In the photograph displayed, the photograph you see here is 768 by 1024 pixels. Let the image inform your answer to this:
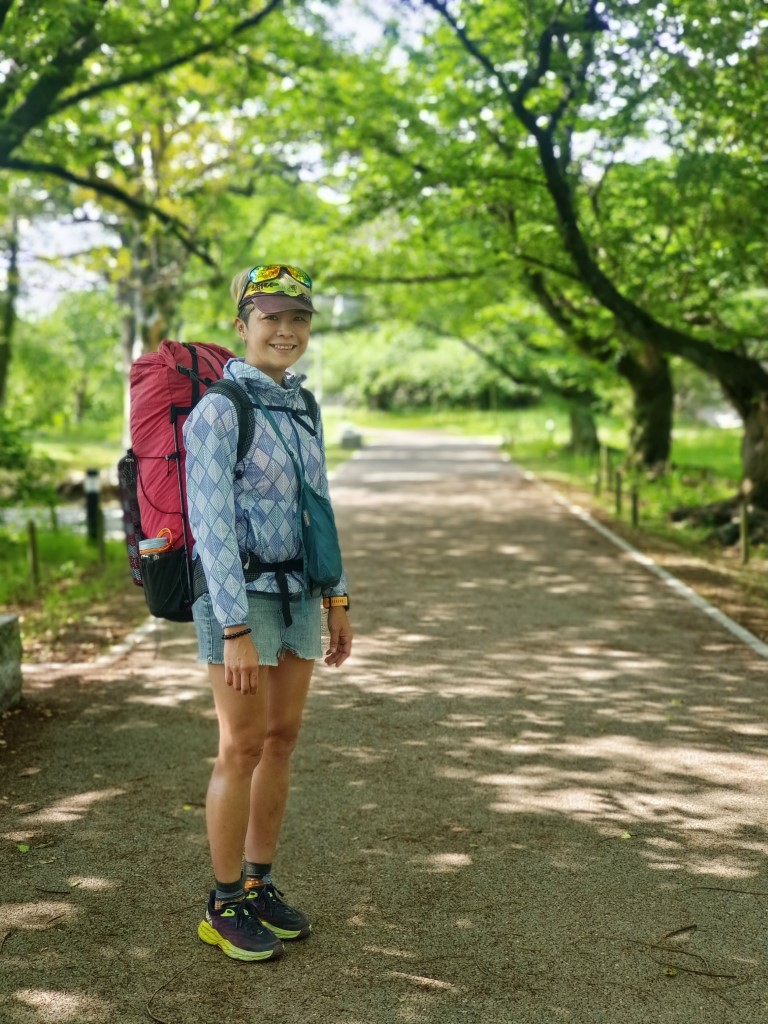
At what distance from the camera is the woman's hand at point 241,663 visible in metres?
3.48

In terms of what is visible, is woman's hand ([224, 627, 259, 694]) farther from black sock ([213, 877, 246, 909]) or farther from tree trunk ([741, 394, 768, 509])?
tree trunk ([741, 394, 768, 509])

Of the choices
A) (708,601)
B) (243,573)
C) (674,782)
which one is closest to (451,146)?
(708,601)

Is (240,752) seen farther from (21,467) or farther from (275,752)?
(21,467)

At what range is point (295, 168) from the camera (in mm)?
24734

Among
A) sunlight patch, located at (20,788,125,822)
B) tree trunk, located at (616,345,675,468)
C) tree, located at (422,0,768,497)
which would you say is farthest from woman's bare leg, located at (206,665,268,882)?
tree trunk, located at (616,345,675,468)

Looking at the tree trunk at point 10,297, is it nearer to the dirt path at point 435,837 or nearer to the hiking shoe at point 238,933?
the dirt path at point 435,837

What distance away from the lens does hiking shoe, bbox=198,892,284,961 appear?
3.69m

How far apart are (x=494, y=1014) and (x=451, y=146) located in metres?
13.8

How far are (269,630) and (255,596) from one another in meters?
0.12

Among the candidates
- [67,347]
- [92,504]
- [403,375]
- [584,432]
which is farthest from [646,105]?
[403,375]

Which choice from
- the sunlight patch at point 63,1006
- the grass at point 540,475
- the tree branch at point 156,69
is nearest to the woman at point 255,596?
→ the sunlight patch at point 63,1006

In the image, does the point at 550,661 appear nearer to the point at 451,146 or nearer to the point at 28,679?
the point at 28,679

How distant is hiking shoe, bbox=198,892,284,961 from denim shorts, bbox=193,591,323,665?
81 centimetres

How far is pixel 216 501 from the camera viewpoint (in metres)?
3.49
